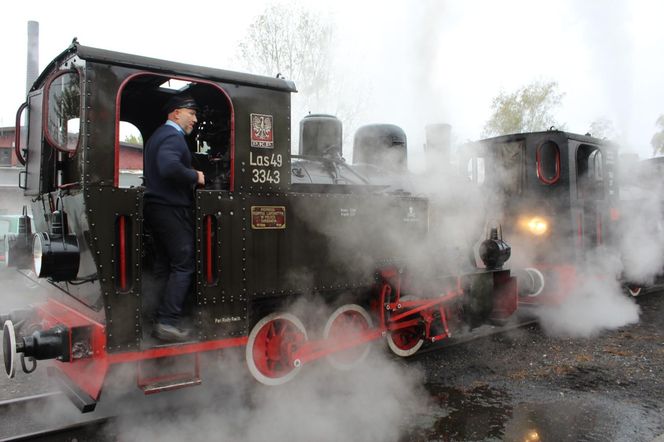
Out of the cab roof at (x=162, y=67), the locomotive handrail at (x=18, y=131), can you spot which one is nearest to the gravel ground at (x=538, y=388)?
the locomotive handrail at (x=18, y=131)

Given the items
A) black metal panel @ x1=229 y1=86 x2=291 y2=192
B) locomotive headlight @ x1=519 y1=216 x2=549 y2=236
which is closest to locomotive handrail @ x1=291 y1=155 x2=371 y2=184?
black metal panel @ x1=229 y1=86 x2=291 y2=192

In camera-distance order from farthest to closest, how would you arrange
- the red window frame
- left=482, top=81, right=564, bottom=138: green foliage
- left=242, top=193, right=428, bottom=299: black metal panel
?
left=482, top=81, right=564, bottom=138: green foliage
the red window frame
left=242, top=193, right=428, bottom=299: black metal panel

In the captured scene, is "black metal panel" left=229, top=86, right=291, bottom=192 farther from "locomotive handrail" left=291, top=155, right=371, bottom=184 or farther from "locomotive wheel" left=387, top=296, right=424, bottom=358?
"locomotive wheel" left=387, top=296, right=424, bottom=358

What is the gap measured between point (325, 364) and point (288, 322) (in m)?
0.75

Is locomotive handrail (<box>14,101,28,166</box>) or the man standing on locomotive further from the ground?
locomotive handrail (<box>14,101,28,166</box>)

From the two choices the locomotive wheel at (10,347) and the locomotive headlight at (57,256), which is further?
the locomotive wheel at (10,347)

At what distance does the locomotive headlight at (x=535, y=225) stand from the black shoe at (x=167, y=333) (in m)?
5.68

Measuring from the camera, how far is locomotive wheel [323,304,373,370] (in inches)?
183

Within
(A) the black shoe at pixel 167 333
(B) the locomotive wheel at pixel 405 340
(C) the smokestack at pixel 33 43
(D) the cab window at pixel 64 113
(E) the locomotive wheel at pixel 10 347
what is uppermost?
(C) the smokestack at pixel 33 43

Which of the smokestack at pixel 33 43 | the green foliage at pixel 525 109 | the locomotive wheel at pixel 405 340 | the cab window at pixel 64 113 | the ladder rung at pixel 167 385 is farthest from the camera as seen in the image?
the green foliage at pixel 525 109

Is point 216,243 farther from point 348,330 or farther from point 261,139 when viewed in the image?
point 348,330

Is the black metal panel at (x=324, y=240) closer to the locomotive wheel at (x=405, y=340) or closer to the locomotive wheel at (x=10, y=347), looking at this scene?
the locomotive wheel at (x=405, y=340)

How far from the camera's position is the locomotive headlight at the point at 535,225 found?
24.2 feet

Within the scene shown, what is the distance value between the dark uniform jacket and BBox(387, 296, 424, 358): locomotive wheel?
2775mm
